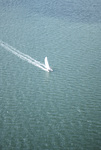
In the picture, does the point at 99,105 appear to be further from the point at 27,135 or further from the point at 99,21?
the point at 99,21

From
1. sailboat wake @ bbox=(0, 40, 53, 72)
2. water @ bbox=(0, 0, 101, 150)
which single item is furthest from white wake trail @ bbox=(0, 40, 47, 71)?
water @ bbox=(0, 0, 101, 150)

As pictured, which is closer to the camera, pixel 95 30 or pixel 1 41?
pixel 1 41

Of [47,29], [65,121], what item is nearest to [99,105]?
[65,121]

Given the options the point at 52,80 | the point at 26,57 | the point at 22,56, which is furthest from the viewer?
the point at 22,56

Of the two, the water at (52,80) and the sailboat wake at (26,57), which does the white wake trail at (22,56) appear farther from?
the water at (52,80)

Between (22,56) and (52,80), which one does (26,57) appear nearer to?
(22,56)

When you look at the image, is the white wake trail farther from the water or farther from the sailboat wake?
the water

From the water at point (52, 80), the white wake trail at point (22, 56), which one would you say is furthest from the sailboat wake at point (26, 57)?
the water at point (52, 80)

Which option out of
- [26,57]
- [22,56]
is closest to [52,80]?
[26,57]

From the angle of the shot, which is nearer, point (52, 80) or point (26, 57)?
point (52, 80)
